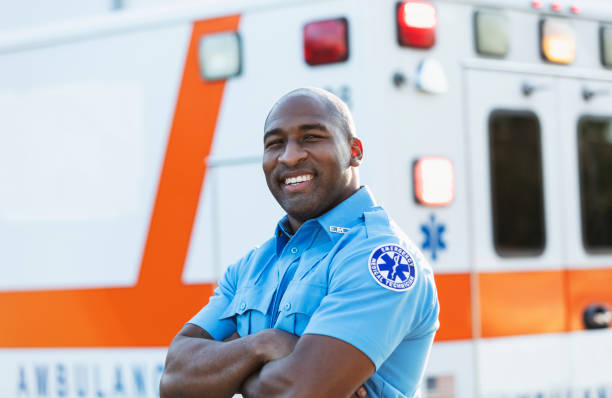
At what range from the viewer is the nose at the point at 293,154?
2.06 m

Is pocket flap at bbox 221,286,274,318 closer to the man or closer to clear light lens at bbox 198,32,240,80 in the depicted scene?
the man

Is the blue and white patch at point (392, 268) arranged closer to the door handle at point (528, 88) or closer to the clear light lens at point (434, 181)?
the clear light lens at point (434, 181)

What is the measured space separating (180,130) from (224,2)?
1.84 ft

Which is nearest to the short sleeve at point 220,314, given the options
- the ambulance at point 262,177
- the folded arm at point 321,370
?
the folded arm at point 321,370

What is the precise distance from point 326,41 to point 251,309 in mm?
1658

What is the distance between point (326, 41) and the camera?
11.5 ft

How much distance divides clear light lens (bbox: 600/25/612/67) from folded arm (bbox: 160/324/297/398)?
270 cm

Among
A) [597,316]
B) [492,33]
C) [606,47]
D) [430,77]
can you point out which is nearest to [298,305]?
[430,77]

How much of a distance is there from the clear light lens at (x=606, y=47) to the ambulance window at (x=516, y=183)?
55 centimetres

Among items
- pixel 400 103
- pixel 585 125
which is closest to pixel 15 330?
pixel 400 103

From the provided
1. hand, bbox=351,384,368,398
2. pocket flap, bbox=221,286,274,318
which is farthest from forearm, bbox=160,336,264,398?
hand, bbox=351,384,368,398

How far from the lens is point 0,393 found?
4348 mm

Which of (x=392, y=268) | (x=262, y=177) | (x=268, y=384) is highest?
(x=262, y=177)

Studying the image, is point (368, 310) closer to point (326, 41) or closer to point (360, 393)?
point (360, 393)
